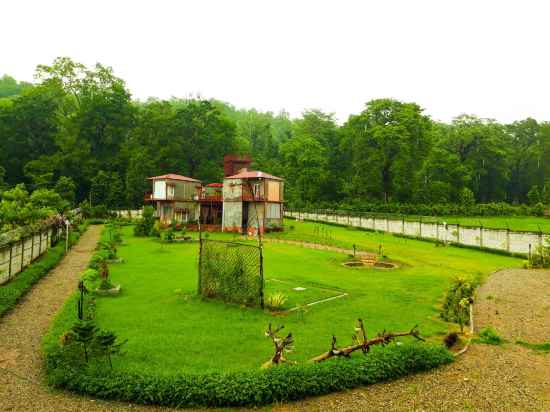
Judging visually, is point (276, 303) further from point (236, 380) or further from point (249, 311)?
point (236, 380)

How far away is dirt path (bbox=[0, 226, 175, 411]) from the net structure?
5.31 m

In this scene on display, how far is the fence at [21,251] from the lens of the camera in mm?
17203

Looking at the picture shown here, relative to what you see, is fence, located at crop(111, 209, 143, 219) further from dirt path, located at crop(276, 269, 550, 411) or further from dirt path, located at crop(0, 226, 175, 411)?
dirt path, located at crop(276, 269, 550, 411)

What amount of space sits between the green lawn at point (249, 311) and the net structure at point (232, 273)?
46 centimetres

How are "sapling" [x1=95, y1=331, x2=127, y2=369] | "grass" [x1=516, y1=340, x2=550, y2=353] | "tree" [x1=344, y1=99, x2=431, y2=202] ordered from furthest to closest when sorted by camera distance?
"tree" [x1=344, y1=99, x2=431, y2=202]
"grass" [x1=516, y1=340, x2=550, y2=353]
"sapling" [x1=95, y1=331, x2=127, y2=369]

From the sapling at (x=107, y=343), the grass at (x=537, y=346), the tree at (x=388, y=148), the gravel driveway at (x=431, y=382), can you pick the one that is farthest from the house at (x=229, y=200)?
the sapling at (x=107, y=343)

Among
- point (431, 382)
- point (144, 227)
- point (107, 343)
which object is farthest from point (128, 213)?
point (431, 382)

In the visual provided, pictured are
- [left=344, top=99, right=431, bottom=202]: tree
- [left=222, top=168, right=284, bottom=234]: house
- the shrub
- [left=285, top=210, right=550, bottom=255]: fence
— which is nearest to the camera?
the shrub

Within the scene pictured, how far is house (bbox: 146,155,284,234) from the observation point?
42.1 m

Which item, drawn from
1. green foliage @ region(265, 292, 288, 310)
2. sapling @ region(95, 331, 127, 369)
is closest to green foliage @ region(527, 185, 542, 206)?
green foliage @ region(265, 292, 288, 310)

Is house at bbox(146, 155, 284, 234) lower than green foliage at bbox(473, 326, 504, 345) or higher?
higher

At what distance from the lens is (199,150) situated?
6188 cm

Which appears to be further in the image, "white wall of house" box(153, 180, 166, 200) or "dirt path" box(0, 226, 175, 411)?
"white wall of house" box(153, 180, 166, 200)

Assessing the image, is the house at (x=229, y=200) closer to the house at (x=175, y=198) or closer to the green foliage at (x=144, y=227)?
the house at (x=175, y=198)
